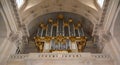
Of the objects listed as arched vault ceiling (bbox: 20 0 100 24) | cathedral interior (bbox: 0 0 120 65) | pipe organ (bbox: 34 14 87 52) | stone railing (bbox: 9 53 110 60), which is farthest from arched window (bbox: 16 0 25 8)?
stone railing (bbox: 9 53 110 60)

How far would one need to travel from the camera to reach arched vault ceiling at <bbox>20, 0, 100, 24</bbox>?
1514 centimetres

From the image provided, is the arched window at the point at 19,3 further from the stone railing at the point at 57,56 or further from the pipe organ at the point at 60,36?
the stone railing at the point at 57,56

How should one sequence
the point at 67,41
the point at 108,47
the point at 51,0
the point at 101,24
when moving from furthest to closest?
the point at 51,0 < the point at 67,41 < the point at 101,24 < the point at 108,47

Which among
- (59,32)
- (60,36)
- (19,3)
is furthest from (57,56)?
(19,3)

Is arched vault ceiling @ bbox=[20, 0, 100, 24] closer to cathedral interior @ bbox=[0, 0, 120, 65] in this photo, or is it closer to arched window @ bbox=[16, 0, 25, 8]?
cathedral interior @ bbox=[0, 0, 120, 65]

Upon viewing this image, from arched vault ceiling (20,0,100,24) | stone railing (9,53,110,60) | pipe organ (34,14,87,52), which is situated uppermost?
arched vault ceiling (20,0,100,24)

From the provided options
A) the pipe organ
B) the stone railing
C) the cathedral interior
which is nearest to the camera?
the cathedral interior

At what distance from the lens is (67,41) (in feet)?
49.3

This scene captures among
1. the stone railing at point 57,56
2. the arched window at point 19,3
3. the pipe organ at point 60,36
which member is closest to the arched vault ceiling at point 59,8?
the arched window at point 19,3

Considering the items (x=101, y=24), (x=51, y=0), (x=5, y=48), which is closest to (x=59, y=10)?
(x=51, y=0)

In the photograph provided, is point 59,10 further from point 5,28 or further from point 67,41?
point 5,28

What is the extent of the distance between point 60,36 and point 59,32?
1477 millimetres

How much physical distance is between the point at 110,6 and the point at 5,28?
22.0ft

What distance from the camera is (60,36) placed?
1527 cm
